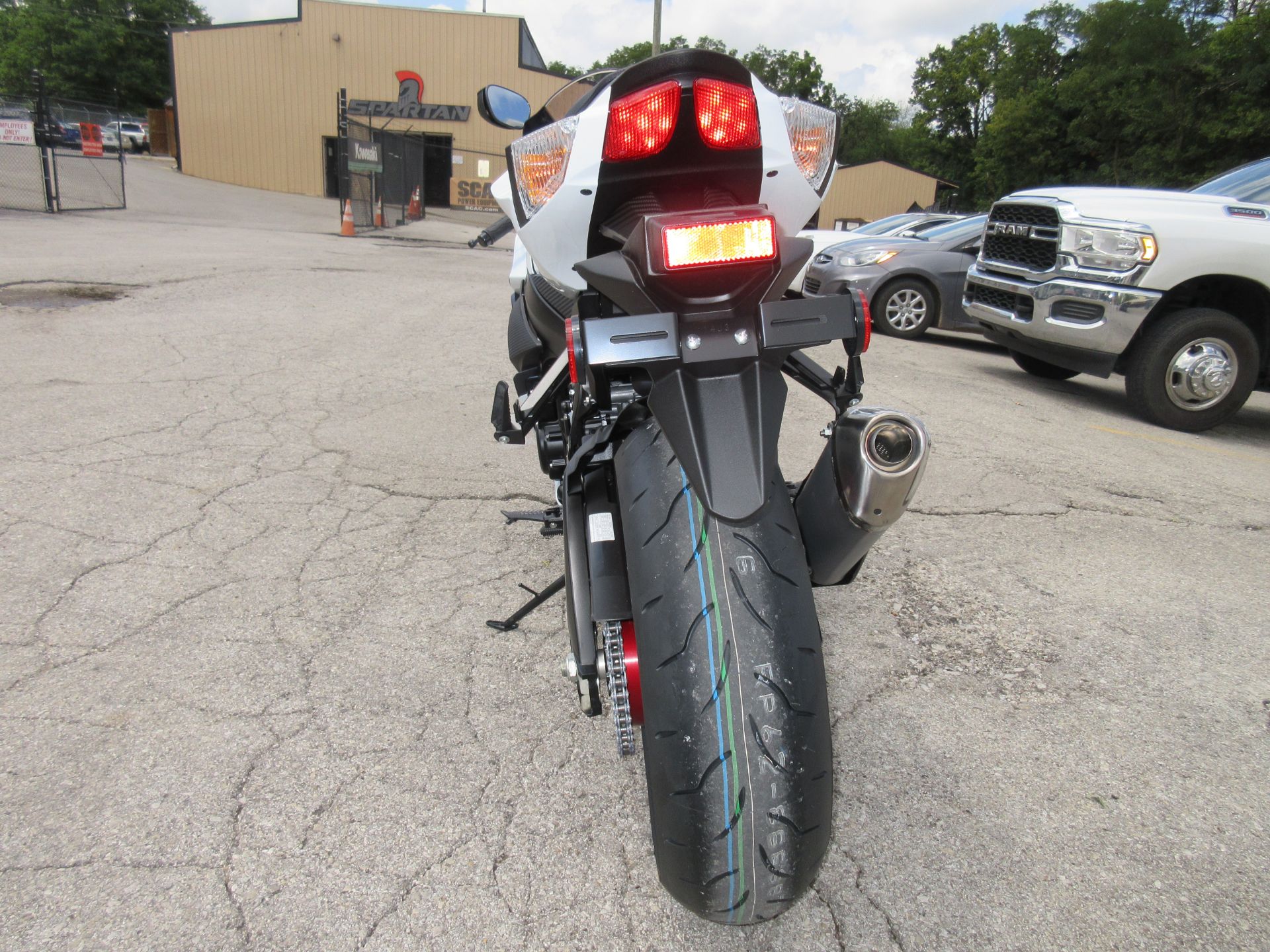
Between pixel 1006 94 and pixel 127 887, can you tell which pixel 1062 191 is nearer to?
pixel 127 887

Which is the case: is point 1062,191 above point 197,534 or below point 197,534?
above

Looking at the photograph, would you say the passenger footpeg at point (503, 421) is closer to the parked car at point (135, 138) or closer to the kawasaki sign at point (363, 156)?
the kawasaki sign at point (363, 156)

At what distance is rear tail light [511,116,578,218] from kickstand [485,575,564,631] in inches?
44.2

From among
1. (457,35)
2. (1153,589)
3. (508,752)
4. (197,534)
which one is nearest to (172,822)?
(508,752)

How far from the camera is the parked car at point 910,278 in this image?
9695 millimetres

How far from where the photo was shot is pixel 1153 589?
344 cm

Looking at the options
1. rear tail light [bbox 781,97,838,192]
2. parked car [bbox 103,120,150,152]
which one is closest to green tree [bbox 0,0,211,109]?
parked car [bbox 103,120,150,152]

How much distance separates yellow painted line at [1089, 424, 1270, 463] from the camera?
5.79 meters

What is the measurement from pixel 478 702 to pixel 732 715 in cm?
116

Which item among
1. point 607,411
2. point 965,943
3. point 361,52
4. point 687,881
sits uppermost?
point 361,52

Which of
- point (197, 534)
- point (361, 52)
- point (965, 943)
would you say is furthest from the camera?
point (361, 52)

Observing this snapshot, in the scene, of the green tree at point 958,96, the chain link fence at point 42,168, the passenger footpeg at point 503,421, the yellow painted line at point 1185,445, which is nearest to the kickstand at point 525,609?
the passenger footpeg at point 503,421

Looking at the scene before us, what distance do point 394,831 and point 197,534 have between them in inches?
76.4

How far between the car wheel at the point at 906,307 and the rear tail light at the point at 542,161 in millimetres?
8534
